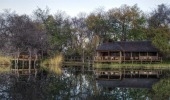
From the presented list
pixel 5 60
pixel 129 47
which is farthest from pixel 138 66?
pixel 5 60

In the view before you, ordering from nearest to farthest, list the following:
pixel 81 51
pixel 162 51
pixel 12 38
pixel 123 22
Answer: pixel 12 38 < pixel 162 51 < pixel 81 51 < pixel 123 22

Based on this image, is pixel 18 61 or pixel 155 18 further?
pixel 155 18

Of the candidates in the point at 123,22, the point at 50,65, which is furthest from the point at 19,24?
the point at 123,22

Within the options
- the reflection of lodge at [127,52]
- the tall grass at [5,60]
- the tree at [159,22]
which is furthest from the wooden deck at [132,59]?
the tall grass at [5,60]

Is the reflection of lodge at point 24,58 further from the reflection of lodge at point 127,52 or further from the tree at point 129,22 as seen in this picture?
the tree at point 129,22

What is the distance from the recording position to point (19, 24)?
2557 inches

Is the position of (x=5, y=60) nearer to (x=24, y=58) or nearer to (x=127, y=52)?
(x=24, y=58)

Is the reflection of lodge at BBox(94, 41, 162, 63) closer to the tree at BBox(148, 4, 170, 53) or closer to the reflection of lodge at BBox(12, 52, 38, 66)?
the tree at BBox(148, 4, 170, 53)

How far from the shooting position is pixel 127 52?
73438mm

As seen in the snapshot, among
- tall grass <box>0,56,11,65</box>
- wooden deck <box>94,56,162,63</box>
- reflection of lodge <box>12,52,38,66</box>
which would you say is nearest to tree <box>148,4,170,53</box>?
wooden deck <box>94,56,162,63</box>

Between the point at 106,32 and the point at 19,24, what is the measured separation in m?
27.7

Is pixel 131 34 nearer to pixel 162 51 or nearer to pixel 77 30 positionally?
pixel 77 30

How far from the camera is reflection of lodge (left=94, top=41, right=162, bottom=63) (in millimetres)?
68875

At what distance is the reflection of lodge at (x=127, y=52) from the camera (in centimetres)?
6888
